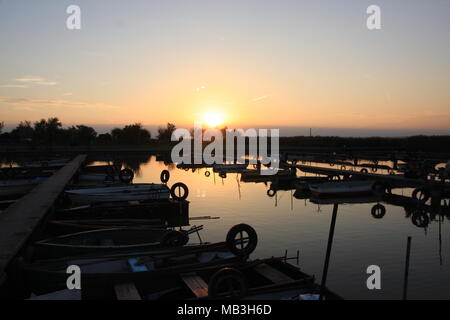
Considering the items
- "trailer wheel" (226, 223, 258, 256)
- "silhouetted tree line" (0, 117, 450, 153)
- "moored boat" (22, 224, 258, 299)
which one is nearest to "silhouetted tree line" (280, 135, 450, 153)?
"silhouetted tree line" (0, 117, 450, 153)

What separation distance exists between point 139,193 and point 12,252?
13113 millimetres

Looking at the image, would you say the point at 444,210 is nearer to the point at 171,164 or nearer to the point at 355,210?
the point at 355,210

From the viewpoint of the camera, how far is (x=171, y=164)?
72750 millimetres

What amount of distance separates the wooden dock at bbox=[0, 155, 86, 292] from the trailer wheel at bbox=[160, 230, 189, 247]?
454 centimetres

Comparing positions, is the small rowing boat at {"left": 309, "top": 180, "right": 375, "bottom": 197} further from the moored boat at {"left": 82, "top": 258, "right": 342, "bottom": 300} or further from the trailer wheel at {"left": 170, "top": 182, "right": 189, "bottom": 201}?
the moored boat at {"left": 82, "top": 258, "right": 342, "bottom": 300}

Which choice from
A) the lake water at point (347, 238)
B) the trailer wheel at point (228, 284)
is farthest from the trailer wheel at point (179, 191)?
the trailer wheel at point (228, 284)

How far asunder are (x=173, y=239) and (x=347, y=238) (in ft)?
32.5

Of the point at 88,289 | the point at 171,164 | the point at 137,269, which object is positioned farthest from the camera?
the point at 171,164

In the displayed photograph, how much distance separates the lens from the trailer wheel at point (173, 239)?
14.6 meters

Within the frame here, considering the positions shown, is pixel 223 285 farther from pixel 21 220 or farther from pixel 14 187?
pixel 14 187

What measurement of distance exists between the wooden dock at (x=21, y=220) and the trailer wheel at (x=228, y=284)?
213 inches

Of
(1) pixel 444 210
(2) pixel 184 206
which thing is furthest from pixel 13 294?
(1) pixel 444 210

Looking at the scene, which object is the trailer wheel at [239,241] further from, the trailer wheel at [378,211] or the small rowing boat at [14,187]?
the small rowing boat at [14,187]
